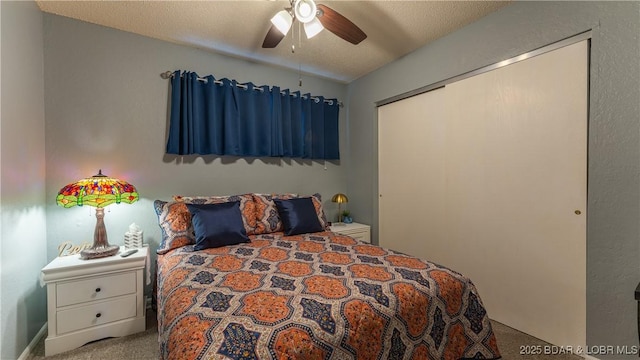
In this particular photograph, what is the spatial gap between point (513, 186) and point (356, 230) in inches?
65.4

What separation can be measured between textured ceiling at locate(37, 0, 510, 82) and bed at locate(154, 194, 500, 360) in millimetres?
1557

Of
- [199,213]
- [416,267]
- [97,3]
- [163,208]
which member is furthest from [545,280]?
[97,3]

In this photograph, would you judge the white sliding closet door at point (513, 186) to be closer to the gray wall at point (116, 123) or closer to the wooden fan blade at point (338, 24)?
the wooden fan blade at point (338, 24)

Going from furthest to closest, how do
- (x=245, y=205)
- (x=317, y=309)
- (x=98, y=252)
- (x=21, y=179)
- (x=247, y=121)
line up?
(x=247, y=121)
(x=245, y=205)
(x=98, y=252)
(x=21, y=179)
(x=317, y=309)

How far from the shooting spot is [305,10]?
1665mm

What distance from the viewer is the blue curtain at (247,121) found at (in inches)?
101

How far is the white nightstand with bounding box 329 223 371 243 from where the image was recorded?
313 centimetres

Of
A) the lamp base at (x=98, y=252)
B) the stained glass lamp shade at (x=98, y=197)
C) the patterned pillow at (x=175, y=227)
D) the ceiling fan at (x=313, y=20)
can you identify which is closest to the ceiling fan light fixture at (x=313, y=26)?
the ceiling fan at (x=313, y=20)

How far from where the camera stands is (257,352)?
2.92 feet

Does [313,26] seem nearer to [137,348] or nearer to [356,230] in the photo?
[356,230]

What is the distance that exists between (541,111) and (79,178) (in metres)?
3.64

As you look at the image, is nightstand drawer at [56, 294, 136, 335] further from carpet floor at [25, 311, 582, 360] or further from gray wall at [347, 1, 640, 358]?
gray wall at [347, 1, 640, 358]

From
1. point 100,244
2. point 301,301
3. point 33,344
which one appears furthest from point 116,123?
point 301,301

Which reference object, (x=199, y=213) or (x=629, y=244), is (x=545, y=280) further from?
(x=199, y=213)
